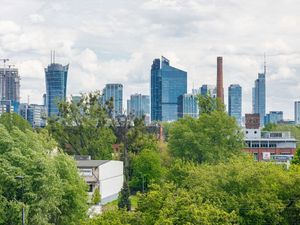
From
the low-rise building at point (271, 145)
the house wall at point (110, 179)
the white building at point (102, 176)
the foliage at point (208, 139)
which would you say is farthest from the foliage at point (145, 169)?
the low-rise building at point (271, 145)

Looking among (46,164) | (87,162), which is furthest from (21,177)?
(87,162)

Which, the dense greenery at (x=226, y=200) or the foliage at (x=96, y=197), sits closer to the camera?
the dense greenery at (x=226, y=200)

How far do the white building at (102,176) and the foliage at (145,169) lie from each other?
2.57 metres

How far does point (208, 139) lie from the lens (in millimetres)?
88188

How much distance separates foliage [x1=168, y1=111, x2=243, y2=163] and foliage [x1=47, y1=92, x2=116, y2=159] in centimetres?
1498

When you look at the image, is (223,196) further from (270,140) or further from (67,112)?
(270,140)

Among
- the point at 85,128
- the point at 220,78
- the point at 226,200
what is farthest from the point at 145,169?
the point at 220,78

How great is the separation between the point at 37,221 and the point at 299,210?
57.6ft

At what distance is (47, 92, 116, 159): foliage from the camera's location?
334 ft

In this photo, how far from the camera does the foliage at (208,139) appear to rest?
8756cm

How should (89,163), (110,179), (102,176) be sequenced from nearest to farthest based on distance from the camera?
(89,163)
(102,176)
(110,179)

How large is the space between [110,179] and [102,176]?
474 cm

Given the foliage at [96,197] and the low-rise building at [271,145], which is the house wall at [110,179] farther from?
the low-rise building at [271,145]

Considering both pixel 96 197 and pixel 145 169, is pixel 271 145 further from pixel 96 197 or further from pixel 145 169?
pixel 96 197
